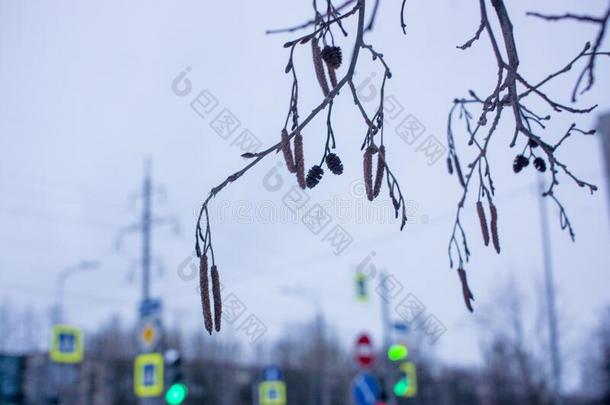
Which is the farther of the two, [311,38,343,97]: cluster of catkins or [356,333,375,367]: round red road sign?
[356,333,375,367]: round red road sign

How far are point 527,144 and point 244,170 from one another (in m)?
1.47

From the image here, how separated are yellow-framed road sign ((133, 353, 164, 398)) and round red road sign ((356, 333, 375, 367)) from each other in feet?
12.2

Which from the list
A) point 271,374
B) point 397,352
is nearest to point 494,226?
point 397,352

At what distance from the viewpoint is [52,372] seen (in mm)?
19594

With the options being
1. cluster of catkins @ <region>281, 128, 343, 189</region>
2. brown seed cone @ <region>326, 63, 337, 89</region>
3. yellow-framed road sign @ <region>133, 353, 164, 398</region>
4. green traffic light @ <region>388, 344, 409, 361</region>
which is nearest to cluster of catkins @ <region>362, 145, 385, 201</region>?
cluster of catkins @ <region>281, 128, 343, 189</region>

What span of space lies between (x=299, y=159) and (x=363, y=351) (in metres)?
11.4

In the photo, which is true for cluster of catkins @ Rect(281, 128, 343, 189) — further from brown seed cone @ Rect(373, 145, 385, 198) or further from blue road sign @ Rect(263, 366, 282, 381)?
blue road sign @ Rect(263, 366, 282, 381)

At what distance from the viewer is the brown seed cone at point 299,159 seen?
2262mm

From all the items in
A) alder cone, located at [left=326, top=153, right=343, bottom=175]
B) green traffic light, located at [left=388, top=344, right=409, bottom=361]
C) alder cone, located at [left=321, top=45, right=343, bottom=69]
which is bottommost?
green traffic light, located at [left=388, top=344, right=409, bottom=361]

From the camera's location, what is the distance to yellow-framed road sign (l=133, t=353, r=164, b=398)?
1393 centimetres

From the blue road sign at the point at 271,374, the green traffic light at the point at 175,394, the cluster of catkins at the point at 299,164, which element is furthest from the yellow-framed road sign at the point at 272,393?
the cluster of catkins at the point at 299,164

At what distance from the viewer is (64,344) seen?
56.4 feet

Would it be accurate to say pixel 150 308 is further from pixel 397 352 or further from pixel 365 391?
pixel 397 352

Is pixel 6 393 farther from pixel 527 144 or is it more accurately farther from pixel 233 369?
pixel 233 369
